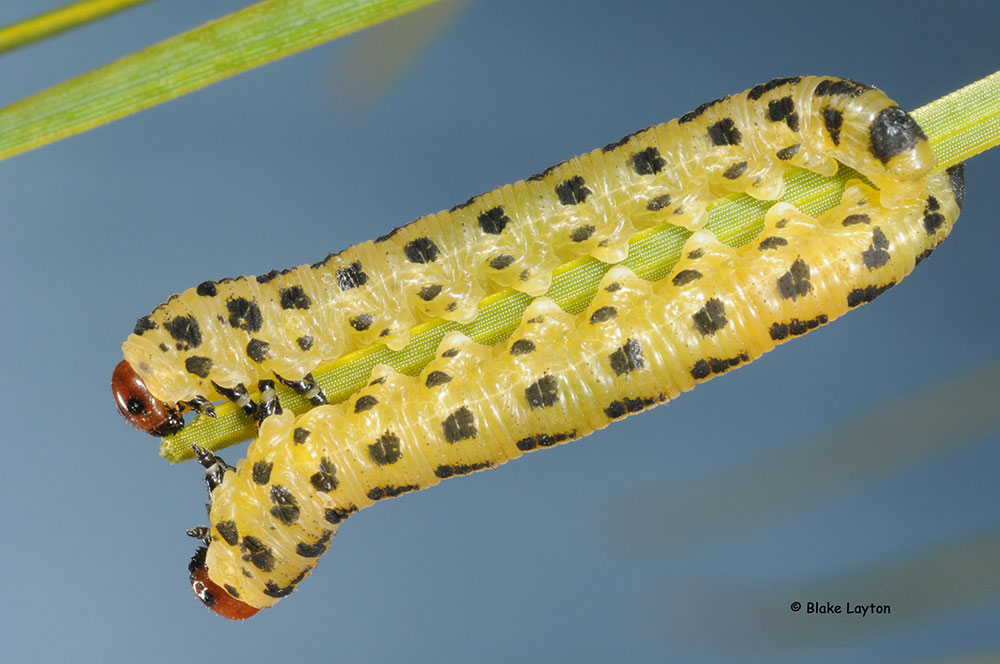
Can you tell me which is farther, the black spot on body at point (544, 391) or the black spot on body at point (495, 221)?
the black spot on body at point (495, 221)

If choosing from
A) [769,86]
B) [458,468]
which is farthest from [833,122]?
[458,468]

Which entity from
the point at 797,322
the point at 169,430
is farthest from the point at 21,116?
the point at 797,322

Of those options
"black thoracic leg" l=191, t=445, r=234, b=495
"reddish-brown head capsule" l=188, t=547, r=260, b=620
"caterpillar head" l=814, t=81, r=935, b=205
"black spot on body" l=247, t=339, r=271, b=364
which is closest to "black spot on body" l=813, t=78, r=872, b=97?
"caterpillar head" l=814, t=81, r=935, b=205

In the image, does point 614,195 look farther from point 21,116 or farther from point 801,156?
point 21,116

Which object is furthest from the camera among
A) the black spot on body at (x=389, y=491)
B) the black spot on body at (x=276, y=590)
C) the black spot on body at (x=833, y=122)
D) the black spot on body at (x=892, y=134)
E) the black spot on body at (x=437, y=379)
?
the black spot on body at (x=276, y=590)

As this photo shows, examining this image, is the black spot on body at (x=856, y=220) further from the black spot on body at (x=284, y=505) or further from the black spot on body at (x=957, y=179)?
the black spot on body at (x=284, y=505)

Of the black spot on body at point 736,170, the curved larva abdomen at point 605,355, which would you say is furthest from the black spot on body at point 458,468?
the black spot on body at point 736,170

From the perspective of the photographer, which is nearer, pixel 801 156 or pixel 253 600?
pixel 801 156
